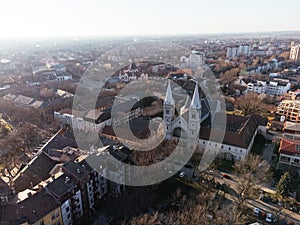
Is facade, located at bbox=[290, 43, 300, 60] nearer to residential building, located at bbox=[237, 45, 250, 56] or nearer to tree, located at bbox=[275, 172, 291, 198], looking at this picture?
residential building, located at bbox=[237, 45, 250, 56]

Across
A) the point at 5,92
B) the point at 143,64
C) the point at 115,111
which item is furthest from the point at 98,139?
the point at 143,64

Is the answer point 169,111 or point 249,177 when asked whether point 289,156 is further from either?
point 169,111

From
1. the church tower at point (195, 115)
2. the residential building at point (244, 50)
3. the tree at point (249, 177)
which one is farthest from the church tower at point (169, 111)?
the residential building at point (244, 50)

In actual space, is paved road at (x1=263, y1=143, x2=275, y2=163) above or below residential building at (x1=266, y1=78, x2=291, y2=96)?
below

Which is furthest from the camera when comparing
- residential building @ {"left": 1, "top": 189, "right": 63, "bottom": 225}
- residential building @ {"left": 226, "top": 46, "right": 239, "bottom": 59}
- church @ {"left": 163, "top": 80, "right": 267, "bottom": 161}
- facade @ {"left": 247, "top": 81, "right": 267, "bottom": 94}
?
residential building @ {"left": 226, "top": 46, "right": 239, "bottom": 59}

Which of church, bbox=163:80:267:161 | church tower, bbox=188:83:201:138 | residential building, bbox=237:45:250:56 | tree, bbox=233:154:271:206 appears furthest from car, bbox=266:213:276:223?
residential building, bbox=237:45:250:56

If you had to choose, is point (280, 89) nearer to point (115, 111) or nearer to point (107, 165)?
point (115, 111)

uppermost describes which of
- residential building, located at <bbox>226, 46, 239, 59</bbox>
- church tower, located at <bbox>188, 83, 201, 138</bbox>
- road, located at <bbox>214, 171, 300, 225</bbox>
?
residential building, located at <bbox>226, 46, 239, 59</bbox>

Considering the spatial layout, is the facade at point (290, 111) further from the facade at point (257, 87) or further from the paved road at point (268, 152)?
the facade at point (257, 87)
